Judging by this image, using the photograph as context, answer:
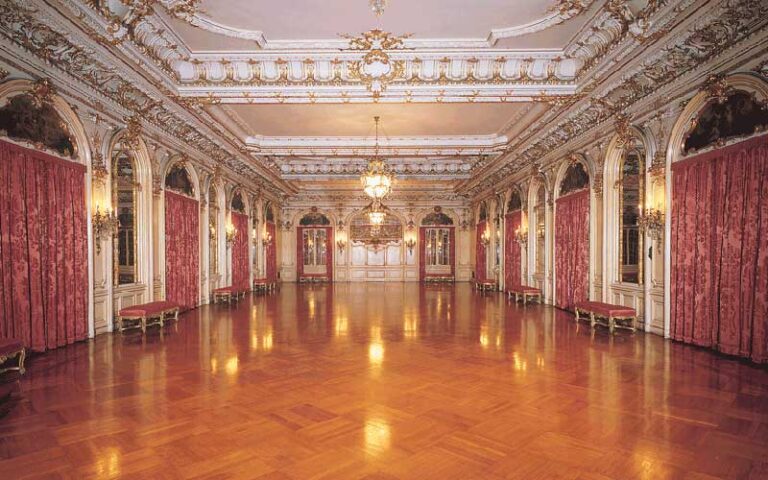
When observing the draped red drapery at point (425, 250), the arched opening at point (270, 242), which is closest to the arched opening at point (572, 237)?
the draped red drapery at point (425, 250)

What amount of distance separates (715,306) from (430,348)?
3.46m

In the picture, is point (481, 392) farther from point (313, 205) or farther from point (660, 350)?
point (313, 205)

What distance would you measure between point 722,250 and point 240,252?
11054 millimetres

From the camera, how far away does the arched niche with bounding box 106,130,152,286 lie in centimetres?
666

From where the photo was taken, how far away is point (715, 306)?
5129 millimetres

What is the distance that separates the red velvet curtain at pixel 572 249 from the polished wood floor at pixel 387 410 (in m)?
2.42

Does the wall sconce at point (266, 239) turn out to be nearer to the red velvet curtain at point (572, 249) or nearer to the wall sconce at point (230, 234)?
Answer: the wall sconce at point (230, 234)

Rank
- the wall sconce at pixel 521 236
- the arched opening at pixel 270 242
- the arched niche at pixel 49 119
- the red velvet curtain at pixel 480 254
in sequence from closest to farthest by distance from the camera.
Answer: the arched niche at pixel 49 119 < the wall sconce at pixel 521 236 < the arched opening at pixel 270 242 < the red velvet curtain at pixel 480 254

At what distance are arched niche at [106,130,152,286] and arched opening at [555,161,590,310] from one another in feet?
25.1

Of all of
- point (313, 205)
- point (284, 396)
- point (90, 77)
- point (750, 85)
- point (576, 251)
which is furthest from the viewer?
point (313, 205)

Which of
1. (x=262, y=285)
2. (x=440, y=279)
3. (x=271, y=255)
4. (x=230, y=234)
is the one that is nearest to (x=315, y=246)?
(x=271, y=255)

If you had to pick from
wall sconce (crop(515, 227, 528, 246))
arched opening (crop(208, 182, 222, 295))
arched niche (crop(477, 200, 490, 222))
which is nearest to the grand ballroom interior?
arched opening (crop(208, 182, 222, 295))

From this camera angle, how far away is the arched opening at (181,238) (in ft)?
26.7

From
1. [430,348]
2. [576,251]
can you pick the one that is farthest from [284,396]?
[576,251]
